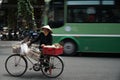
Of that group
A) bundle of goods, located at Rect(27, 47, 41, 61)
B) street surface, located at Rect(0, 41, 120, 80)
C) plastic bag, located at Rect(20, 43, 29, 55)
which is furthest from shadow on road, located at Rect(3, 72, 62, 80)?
plastic bag, located at Rect(20, 43, 29, 55)

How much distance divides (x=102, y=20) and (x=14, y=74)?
6.82 m

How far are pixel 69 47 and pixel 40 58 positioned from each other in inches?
256

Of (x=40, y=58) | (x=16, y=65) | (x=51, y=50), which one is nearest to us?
(x=51, y=50)

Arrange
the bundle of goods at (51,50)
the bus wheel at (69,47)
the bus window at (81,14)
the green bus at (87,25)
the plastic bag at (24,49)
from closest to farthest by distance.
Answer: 1. the bundle of goods at (51,50)
2. the plastic bag at (24,49)
3. the green bus at (87,25)
4. the bus window at (81,14)
5. the bus wheel at (69,47)

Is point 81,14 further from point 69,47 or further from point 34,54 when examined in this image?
point 34,54

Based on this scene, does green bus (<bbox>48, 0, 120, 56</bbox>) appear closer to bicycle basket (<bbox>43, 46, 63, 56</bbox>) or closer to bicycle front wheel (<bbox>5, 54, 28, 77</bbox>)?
bicycle front wheel (<bbox>5, 54, 28, 77</bbox>)

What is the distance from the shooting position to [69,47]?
1773 centimetres

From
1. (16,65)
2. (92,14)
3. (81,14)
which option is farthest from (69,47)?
(16,65)

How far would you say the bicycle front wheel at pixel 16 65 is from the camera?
11.4 meters

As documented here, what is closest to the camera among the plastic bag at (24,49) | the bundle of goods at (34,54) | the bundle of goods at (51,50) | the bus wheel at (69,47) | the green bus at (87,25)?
the bundle of goods at (51,50)

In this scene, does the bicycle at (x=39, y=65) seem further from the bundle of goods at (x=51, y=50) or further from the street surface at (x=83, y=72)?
the street surface at (x=83, y=72)

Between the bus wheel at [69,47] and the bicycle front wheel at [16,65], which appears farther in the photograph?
the bus wheel at [69,47]

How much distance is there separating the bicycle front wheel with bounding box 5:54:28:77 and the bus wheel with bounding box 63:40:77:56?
639 centimetres

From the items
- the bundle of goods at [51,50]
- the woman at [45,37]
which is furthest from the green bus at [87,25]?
Result: the bundle of goods at [51,50]
